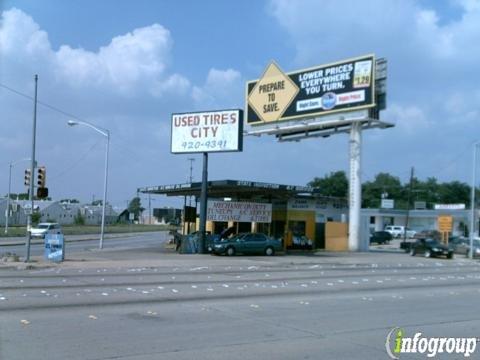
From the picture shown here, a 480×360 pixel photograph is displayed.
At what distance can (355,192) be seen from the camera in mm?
46562

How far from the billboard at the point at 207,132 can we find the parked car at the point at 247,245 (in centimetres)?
524

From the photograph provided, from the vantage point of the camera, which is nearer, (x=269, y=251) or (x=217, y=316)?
(x=217, y=316)

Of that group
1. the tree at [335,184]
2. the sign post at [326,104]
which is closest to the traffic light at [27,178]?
the sign post at [326,104]

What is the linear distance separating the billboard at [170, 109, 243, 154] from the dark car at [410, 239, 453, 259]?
16.6 meters

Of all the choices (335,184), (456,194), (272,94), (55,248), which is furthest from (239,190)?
(456,194)

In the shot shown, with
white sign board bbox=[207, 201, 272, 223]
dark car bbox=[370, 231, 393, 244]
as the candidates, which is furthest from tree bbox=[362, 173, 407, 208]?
white sign board bbox=[207, 201, 272, 223]

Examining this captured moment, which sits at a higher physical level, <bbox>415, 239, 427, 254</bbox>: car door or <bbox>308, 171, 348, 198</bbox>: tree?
<bbox>308, 171, 348, 198</bbox>: tree

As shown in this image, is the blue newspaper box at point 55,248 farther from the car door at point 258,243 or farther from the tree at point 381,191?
the tree at point 381,191

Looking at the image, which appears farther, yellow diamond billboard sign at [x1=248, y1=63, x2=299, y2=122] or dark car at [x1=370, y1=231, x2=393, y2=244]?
dark car at [x1=370, y1=231, x2=393, y2=244]

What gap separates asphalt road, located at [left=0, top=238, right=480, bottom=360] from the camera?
8.78 m

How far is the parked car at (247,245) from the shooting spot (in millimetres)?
36062

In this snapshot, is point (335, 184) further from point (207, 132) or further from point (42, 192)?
point (42, 192)

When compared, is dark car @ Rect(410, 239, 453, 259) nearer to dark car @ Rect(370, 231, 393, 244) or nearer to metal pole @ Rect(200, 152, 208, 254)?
metal pole @ Rect(200, 152, 208, 254)

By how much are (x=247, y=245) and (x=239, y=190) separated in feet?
22.1
